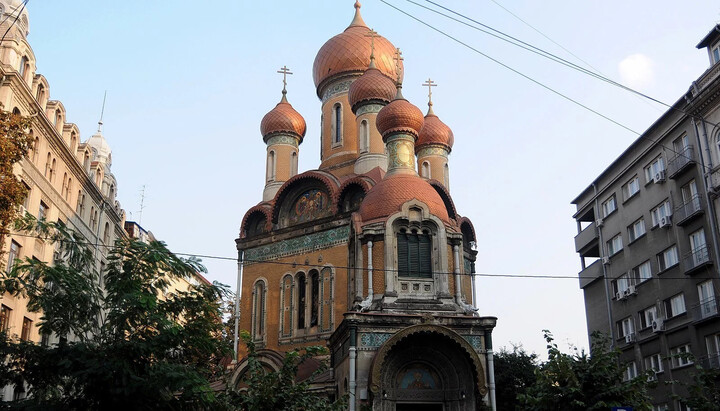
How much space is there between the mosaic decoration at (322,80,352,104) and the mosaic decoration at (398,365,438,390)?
1452cm

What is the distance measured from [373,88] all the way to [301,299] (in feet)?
27.7

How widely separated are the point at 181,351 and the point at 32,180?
1398cm

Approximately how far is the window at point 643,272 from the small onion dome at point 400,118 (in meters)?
9.29

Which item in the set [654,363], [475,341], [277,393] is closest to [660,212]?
[654,363]

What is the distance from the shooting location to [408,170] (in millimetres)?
22812

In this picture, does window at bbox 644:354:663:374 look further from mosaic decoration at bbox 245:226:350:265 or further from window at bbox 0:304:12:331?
window at bbox 0:304:12:331

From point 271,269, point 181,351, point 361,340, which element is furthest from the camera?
point 271,269

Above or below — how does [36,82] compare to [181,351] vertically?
above

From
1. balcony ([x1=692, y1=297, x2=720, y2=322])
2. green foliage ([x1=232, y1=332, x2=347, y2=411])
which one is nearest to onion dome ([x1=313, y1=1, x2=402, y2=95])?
balcony ([x1=692, y1=297, x2=720, y2=322])

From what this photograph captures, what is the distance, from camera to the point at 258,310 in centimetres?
2652

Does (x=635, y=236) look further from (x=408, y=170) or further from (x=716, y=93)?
(x=408, y=170)

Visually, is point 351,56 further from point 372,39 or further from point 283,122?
point 283,122

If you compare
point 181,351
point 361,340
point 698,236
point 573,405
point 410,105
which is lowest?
point 573,405

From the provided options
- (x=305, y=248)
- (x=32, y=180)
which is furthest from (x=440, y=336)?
(x=32, y=180)
